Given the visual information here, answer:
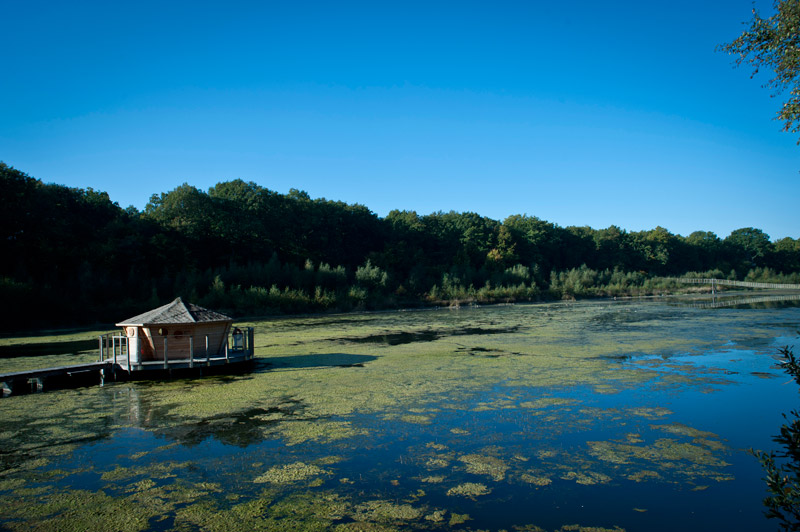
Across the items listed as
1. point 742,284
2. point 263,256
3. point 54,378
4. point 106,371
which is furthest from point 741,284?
point 54,378

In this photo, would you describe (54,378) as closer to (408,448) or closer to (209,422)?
(209,422)

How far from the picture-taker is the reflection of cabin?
492 inches

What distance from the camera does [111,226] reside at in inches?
1431

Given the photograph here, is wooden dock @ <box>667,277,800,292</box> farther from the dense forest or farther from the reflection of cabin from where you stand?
the reflection of cabin

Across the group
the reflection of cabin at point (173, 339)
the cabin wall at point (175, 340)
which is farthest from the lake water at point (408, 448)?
the cabin wall at point (175, 340)

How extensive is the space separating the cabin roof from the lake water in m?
1.54

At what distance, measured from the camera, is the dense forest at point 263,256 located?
1193 inches

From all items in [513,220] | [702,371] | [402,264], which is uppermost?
[513,220]

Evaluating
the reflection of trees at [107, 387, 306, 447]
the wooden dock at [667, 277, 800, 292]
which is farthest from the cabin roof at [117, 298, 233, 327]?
the wooden dock at [667, 277, 800, 292]

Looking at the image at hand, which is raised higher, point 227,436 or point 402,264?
point 402,264

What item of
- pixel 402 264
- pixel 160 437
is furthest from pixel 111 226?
pixel 160 437

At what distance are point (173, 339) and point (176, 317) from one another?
2.00 feet

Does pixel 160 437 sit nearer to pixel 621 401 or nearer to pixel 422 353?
pixel 621 401

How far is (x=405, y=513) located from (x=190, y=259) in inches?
1501
